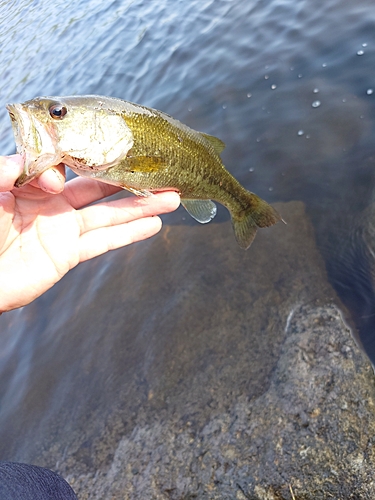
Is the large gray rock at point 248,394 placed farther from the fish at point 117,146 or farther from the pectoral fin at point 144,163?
the pectoral fin at point 144,163

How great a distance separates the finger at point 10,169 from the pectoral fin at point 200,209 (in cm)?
144

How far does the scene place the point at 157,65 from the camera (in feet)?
30.9

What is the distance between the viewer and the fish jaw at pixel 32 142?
243 cm

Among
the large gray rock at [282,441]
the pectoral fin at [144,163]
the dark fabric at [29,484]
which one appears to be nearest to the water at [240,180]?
the large gray rock at [282,441]

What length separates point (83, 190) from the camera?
3.53m

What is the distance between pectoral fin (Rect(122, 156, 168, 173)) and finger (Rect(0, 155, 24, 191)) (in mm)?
681

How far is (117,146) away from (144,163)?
235 mm

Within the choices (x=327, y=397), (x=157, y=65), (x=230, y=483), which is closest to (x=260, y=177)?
(x=327, y=397)

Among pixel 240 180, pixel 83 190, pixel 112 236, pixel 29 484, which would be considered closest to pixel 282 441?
pixel 29 484

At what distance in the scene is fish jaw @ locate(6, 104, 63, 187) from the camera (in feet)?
7.96

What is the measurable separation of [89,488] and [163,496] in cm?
86

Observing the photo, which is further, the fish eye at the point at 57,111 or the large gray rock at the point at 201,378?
the large gray rock at the point at 201,378

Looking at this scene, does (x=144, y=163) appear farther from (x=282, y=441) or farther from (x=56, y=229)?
(x=282, y=441)

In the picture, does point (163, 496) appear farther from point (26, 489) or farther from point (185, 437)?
point (26, 489)
